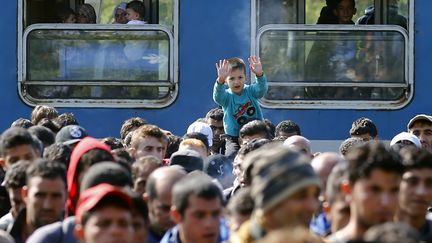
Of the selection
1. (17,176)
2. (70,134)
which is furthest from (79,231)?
(70,134)

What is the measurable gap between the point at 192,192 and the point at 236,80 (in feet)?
16.6

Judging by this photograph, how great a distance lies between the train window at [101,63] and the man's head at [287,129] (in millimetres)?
1083

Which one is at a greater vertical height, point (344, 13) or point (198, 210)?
point (344, 13)

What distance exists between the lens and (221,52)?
12.1 meters

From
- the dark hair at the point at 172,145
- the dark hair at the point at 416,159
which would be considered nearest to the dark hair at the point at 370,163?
the dark hair at the point at 416,159

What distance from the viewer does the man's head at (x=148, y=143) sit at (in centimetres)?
994

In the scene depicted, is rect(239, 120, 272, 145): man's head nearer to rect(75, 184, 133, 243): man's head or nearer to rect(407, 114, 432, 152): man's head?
rect(407, 114, 432, 152): man's head

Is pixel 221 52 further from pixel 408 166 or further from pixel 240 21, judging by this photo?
pixel 408 166

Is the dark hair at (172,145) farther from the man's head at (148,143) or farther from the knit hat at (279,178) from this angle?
the knit hat at (279,178)

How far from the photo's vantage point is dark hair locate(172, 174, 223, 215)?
22.1 ft

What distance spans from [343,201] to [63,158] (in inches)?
101

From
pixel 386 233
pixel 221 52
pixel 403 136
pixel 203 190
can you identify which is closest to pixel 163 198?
pixel 203 190

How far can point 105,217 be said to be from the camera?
623 cm

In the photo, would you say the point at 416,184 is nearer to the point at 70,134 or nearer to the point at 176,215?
the point at 176,215
